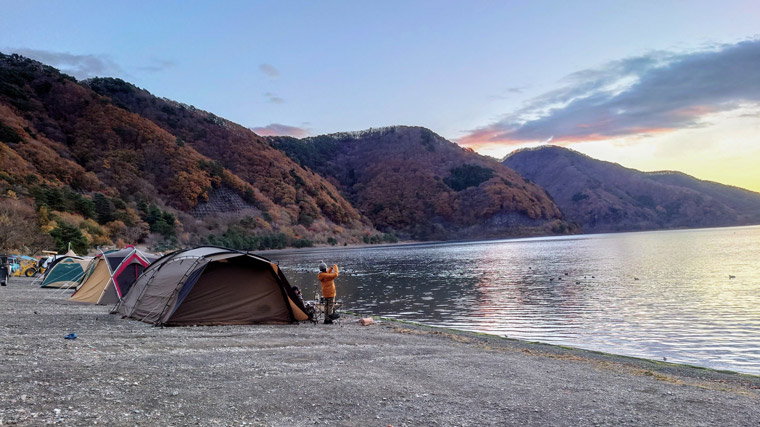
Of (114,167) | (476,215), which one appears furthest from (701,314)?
(476,215)

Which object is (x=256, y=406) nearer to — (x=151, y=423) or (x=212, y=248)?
(x=151, y=423)

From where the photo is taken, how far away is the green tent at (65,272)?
81.1 ft

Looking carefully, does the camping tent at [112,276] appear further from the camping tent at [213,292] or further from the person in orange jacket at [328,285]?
the person in orange jacket at [328,285]

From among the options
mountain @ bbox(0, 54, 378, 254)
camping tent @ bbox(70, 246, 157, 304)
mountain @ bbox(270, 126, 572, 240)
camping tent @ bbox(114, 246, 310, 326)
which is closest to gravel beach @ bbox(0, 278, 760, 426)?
camping tent @ bbox(114, 246, 310, 326)

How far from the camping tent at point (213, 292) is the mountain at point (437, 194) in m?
139

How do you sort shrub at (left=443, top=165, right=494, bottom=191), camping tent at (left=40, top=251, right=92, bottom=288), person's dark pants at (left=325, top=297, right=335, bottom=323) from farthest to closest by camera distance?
shrub at (left=443, top=165, right=494, bottom=191) < camping tent at (left=40, top=251, right=92, bottom=288) < person's dark pants at (left=325, top=297, right=335, bottom=323)

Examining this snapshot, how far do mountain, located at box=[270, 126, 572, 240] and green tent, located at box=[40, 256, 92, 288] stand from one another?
130 metres

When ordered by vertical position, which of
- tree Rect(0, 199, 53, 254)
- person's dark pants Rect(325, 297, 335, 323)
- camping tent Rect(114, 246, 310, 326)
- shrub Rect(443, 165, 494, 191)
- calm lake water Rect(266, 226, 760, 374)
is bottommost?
calm lake water Rect(266, 226, 760, 374)

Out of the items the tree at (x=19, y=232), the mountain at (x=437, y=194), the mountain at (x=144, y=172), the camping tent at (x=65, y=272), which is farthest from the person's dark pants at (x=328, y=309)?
the mountain at (x=437, y=194)

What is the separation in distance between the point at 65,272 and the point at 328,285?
17.2 metres

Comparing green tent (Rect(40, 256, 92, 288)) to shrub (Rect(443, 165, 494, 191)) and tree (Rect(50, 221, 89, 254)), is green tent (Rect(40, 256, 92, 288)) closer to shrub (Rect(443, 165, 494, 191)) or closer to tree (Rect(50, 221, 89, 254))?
tree (Rect(50, 221, 89, 254))

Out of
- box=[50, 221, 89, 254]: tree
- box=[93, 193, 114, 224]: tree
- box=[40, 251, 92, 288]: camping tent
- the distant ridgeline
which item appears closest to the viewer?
box=[40, 251, 92, 288]: camping tent

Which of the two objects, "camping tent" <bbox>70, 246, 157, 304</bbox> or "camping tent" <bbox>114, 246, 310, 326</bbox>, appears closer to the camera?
"camping tent" <bbox>114, 246, 310, 326</bbox>

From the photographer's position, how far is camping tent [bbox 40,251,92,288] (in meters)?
24.7
